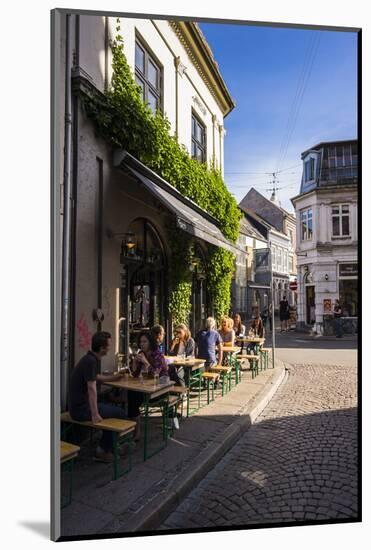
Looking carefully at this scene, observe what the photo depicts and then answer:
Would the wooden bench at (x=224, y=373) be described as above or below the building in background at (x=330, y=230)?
below

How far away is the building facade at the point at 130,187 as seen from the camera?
12.4 feet

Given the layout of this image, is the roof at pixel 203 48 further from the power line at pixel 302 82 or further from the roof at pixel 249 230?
the roof at pixel 249 230

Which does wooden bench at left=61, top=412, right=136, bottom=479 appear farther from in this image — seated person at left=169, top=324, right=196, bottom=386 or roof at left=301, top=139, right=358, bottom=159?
roof at left=301, top=139, right=358, bottom=159

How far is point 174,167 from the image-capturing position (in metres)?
6.36

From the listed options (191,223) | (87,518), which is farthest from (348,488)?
(191,223)

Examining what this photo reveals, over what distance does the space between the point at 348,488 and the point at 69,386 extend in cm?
249

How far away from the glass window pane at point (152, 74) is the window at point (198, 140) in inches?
34.6

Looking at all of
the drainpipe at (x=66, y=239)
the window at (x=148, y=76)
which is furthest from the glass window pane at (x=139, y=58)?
the drainpipe at (x=66, y=239)

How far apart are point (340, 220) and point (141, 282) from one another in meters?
2.95

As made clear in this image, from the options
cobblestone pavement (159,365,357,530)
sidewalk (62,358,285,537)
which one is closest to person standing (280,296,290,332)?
cobblestone pavement (159,365,357,530)

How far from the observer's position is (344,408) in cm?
357

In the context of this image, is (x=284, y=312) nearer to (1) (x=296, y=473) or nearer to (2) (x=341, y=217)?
(2) (x=341, y=217)

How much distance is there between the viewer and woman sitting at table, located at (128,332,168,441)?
4.56 meters
